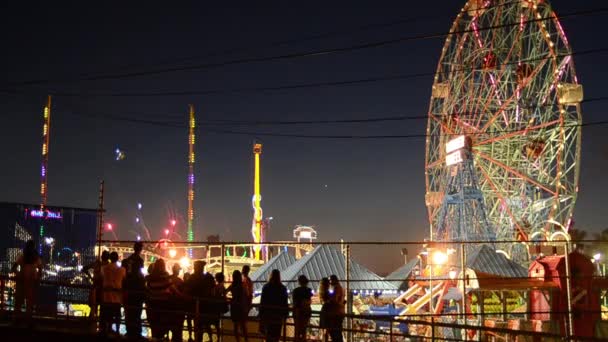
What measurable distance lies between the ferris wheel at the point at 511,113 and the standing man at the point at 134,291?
30536 mm

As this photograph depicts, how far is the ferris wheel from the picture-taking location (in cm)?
4097

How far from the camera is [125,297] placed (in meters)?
12.5

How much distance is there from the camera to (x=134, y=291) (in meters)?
12.0

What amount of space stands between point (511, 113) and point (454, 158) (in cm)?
427

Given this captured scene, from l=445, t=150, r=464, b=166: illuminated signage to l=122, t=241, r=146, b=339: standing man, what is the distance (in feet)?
101

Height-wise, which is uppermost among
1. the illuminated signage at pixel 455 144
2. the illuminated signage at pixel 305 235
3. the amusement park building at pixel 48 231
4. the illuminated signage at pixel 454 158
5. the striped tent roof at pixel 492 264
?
the illuminated signage at pixel 455 144

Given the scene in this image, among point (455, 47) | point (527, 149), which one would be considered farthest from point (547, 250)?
point (455, 47)

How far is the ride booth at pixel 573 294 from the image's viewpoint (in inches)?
800

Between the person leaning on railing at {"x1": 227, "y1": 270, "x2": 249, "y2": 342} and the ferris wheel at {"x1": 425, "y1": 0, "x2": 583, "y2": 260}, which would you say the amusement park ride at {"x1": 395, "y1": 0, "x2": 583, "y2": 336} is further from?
the person leaning on railing at {"x1": 227, "y1": 270, "x2": 249, "y2": 342}

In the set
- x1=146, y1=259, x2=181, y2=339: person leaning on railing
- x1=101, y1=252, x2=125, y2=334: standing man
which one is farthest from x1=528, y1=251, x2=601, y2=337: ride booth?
x1=101, y1=252, x2=125, y2=334: standing man

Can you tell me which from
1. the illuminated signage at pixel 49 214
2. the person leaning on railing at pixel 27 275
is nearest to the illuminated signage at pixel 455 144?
the illuminated signage at pixel 49 214

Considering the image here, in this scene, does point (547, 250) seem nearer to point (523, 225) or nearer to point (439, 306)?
Result: point (523, 225)

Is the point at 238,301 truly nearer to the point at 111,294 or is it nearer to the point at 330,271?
the point at 111,294

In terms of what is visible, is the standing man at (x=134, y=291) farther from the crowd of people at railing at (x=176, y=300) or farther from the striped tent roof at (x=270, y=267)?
the striped tent roof at (x=270, y=267)
